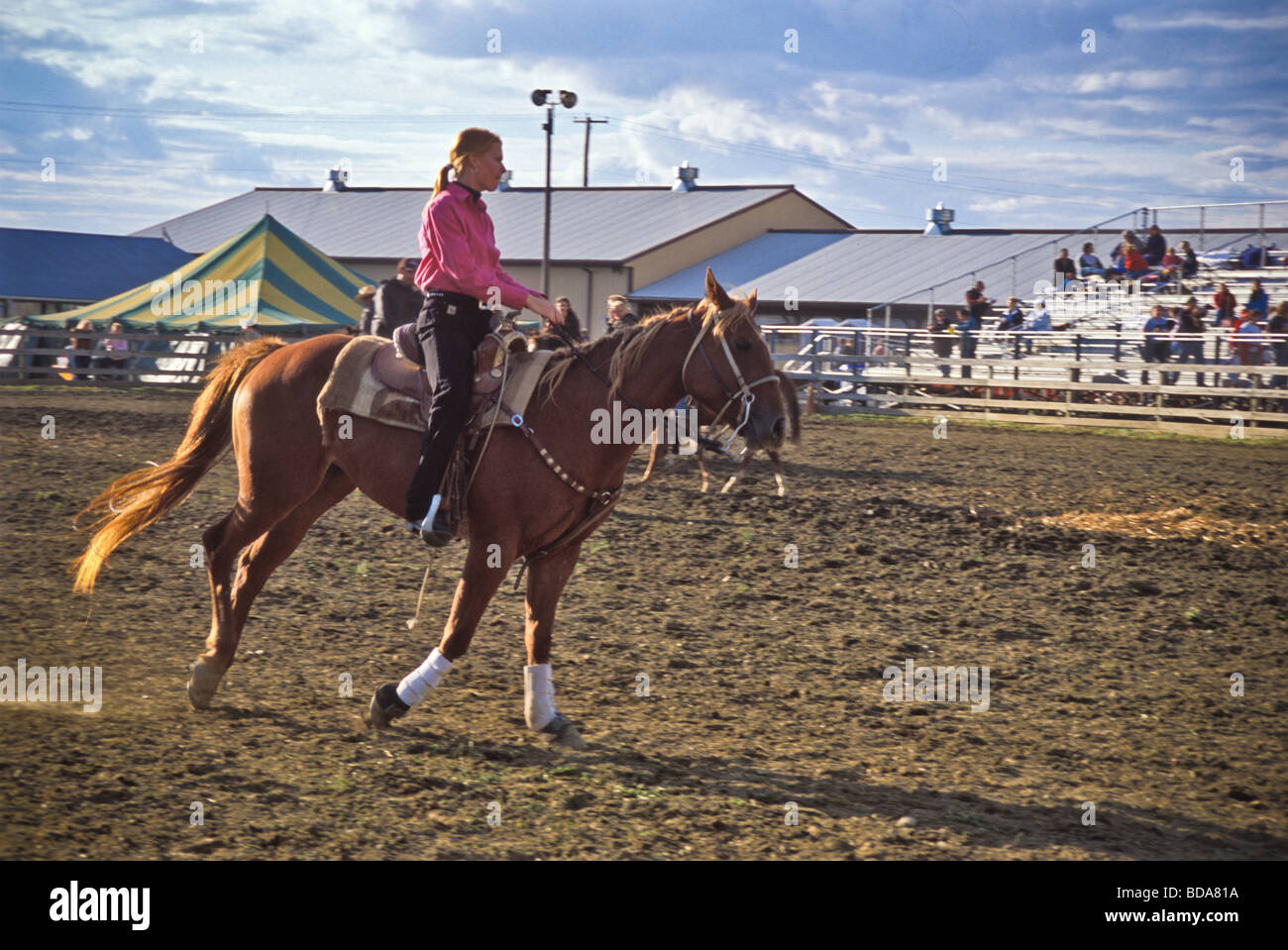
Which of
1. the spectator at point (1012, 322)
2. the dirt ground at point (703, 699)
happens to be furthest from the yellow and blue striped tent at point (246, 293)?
the dirt ground at point (703, 699)

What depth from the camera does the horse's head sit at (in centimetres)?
510

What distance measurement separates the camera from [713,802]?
4.67 meters

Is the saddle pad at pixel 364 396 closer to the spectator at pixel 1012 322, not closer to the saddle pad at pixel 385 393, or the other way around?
the saddle pad at pixel 385 393

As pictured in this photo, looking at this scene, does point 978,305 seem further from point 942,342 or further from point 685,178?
point 685,178

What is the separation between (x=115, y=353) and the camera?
27.2 meters

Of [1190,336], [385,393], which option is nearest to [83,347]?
[1190,336]

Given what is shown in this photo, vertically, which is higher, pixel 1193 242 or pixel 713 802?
pixel 1193 242

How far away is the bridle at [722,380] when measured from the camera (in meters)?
5.12

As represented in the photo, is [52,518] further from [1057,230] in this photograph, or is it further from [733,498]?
[1057,230]

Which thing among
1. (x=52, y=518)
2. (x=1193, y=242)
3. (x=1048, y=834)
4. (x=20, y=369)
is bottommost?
(x=1048, y=834)
